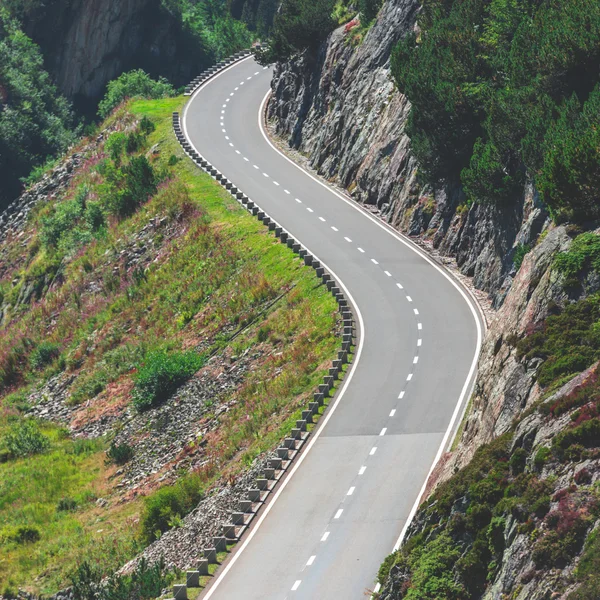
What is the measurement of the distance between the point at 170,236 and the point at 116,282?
3.98 metres

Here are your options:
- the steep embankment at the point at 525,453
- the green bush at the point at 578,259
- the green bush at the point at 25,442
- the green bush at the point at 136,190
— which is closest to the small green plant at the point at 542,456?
the steep embankment at the point at 525,453

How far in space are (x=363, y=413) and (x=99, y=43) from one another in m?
72.7

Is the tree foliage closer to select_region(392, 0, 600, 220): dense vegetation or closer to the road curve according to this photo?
the road curve

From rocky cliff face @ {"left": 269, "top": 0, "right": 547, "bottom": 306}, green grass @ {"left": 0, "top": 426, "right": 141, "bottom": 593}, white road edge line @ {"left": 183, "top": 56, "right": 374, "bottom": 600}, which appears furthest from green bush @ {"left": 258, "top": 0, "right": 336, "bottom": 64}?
green grass @ {"left": 0, "top": 426, "right": 141, "bottom": 593}

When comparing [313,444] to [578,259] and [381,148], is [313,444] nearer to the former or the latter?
[578,259]

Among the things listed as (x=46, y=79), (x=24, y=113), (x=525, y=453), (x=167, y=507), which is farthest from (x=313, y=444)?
(x=46, y=79)

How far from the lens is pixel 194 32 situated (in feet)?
345

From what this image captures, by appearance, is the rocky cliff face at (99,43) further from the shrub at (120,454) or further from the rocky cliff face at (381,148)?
the shrub at (120,454)

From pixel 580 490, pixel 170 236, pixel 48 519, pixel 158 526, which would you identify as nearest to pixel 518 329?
pixel 580 490

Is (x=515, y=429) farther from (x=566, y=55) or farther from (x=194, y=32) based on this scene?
(x=194, y=32)

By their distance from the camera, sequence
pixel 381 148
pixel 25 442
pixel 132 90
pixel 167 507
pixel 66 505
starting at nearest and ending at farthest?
pixel 167 507 < pixel 66 505 < pixel 25 442 < pixel 381 148 < pixel 132 90

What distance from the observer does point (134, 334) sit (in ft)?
181

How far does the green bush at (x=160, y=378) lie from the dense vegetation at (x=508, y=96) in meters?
14.4

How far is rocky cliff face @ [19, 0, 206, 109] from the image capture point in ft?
332
